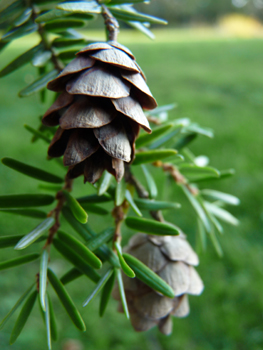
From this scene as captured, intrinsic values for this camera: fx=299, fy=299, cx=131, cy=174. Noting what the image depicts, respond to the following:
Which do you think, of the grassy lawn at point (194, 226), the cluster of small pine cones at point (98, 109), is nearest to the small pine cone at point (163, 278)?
the cluster of small pine cones at point (98, 109)

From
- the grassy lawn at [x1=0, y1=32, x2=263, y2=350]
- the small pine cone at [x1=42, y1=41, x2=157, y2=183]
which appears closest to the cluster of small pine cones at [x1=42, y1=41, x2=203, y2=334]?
the small pine cone at [x1=42, y1=41, x2=157, y2=183]

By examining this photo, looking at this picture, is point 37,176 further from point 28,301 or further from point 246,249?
point 246,249

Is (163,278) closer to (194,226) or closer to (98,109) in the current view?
(98,109)

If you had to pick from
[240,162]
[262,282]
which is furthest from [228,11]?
[262,282]

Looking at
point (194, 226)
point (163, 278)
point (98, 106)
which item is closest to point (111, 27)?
point (98, 106)

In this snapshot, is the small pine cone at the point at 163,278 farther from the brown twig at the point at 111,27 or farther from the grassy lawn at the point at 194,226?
the grassy lawn at the point at 194,226

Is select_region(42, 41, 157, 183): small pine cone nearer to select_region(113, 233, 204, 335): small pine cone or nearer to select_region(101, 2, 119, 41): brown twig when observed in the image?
select_region(101, 2, 119, 41): brown twig
